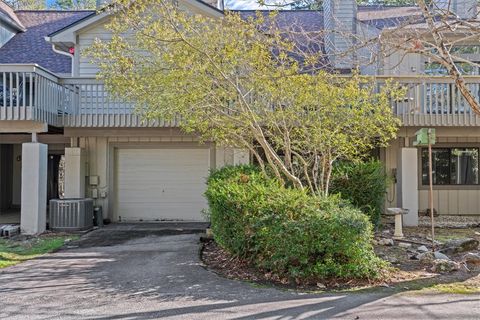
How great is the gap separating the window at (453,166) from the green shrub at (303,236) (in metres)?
8.90

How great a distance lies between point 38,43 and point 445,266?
53.2ft

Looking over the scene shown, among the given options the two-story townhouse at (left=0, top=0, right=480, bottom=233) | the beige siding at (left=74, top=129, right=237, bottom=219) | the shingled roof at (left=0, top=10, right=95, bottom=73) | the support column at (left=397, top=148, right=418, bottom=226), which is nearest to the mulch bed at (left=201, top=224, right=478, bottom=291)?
the support column at (left=397, top=148, right=418, bottom=226)

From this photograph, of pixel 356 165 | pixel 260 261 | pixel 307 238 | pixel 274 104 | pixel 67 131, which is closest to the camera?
pixel 307 238

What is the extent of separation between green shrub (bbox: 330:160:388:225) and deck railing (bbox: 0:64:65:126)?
289 inches

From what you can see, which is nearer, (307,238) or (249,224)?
(307,238)

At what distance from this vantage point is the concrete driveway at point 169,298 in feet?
17.5

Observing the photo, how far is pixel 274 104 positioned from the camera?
904 cm

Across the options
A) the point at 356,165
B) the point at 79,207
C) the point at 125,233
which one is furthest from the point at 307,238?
the point at 79,207

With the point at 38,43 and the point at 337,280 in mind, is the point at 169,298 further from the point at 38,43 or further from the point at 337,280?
the point at 38,43

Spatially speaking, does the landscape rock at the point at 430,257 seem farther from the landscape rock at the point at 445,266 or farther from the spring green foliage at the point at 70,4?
the spring green foliage at the point at 70,4

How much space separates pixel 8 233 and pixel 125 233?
279 centimetres

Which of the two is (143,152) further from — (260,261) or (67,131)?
(260,261)

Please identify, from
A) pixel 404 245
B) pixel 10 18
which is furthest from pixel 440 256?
pixel 10 18

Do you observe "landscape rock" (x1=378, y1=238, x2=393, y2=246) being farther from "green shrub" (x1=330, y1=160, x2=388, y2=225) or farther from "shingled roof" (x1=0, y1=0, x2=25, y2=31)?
"shingled roof" (x1=0, y1=0, x2=25, y2=31)
